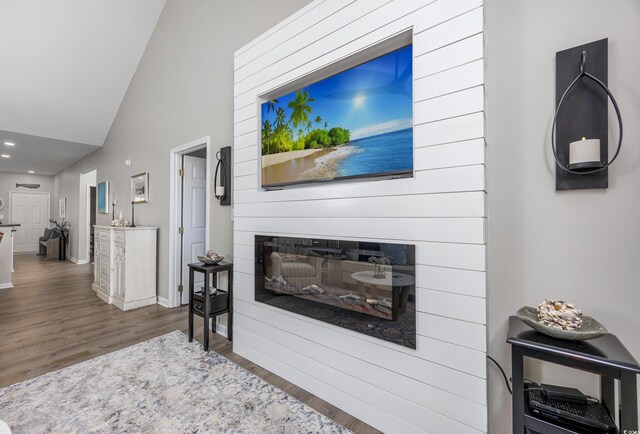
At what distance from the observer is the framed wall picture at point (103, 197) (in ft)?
17.7

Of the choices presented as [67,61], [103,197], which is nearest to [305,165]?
[67,61]

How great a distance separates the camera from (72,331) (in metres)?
2.95

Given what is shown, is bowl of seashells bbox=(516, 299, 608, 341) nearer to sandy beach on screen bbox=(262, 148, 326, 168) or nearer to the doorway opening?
sandy beach on screen bbox=(262, 148, 326, 168)

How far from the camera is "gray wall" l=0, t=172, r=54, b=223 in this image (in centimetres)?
866

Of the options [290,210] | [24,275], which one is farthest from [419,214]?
[24,275]

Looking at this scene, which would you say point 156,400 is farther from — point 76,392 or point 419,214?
point 419,214

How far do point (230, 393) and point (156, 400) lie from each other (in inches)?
18.3

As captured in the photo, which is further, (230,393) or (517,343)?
(230,393)

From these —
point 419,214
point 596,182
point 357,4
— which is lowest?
point 419,214

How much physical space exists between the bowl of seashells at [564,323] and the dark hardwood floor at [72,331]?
1.11 metres

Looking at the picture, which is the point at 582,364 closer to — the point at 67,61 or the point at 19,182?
the point at 67,61

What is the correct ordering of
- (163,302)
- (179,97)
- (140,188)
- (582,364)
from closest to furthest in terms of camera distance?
(582,364) → (179,97) → (163,302) → (140,188)

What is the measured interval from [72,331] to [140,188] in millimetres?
2129

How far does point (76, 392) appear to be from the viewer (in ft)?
6.33
